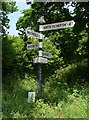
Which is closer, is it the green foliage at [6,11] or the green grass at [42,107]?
the green grass at [42,107]

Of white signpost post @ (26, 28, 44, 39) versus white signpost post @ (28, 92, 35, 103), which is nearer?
white signpost post @ (28, 92, 35, 103)

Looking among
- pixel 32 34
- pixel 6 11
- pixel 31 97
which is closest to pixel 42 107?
pixel 31 97

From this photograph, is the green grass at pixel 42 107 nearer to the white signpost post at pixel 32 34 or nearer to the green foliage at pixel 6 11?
the white signpost post at pixel 32 34

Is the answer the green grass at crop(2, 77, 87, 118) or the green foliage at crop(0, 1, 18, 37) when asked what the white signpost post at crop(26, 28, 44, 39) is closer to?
the green grass at crop(2, 77, 87, 118)

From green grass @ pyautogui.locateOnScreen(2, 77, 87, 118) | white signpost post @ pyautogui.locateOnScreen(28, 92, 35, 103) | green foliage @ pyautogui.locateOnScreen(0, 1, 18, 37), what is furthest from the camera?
green foliage @ pyautogui.locateOnScreen(0, 1, 18, 37)

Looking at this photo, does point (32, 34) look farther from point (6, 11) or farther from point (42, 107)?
point (6, 11)

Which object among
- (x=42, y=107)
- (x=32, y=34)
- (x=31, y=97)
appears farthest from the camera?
(x=32, y=34)

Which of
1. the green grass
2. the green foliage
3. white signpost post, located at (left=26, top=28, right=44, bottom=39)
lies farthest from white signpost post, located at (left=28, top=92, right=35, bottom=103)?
the green foliage

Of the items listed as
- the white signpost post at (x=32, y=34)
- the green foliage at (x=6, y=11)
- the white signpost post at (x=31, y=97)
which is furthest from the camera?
the green foliage at (x=6, y=11)

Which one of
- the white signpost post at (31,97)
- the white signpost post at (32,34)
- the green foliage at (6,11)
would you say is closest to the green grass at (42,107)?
the white signpost post at (31,97)

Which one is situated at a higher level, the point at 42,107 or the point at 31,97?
the point at 31,97

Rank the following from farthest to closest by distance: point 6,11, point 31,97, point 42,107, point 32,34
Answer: point 6,11
point 32,34
point 31,97
point 42,107

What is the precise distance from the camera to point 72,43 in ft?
56.1

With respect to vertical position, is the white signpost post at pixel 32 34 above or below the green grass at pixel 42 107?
above
